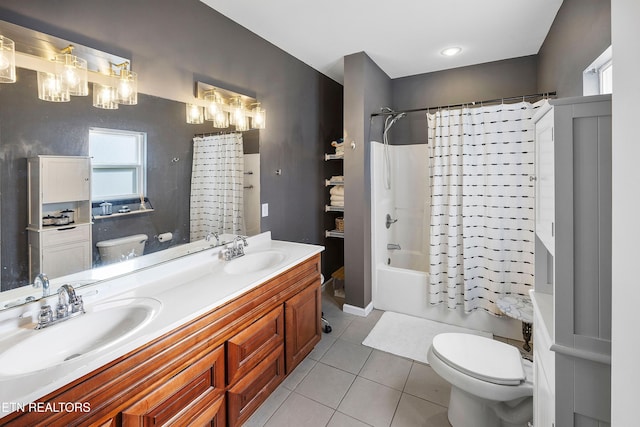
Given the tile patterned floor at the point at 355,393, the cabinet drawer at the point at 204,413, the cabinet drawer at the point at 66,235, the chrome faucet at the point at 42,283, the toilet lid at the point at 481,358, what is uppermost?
the cabinet drawer at the point at 66,235

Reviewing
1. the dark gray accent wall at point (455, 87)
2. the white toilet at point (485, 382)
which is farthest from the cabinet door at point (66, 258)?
the dark gray accent wall at point (455, 87)

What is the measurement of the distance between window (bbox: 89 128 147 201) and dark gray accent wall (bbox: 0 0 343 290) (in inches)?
3.2

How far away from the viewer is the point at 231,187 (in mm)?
2242

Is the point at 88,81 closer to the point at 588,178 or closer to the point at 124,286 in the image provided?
the point at 124,286

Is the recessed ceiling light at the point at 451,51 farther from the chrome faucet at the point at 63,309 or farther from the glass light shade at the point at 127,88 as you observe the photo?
the chrome faucet at the point at 63,309

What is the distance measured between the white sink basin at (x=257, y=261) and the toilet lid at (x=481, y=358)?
114 cm

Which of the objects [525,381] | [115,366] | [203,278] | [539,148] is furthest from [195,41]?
[525,381]

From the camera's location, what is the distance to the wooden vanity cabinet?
941 mm

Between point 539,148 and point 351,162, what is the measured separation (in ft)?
5.70

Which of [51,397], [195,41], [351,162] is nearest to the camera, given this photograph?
[51,397]

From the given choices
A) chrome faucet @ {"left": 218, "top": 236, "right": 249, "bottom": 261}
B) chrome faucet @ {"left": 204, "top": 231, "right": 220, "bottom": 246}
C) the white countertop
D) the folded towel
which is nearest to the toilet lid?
the white countertop

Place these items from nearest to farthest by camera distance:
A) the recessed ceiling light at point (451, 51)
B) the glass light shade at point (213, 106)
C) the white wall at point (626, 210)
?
1. the white wall at point (626, 210)
2. the glass light shade at point (213, 106)
3. the recessed ceiling light at point (451, 51)

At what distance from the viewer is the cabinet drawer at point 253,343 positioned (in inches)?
58.5

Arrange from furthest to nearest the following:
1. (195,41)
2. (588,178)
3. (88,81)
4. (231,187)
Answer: (231,187) → (195,41) → (88,81) → (588,178)
